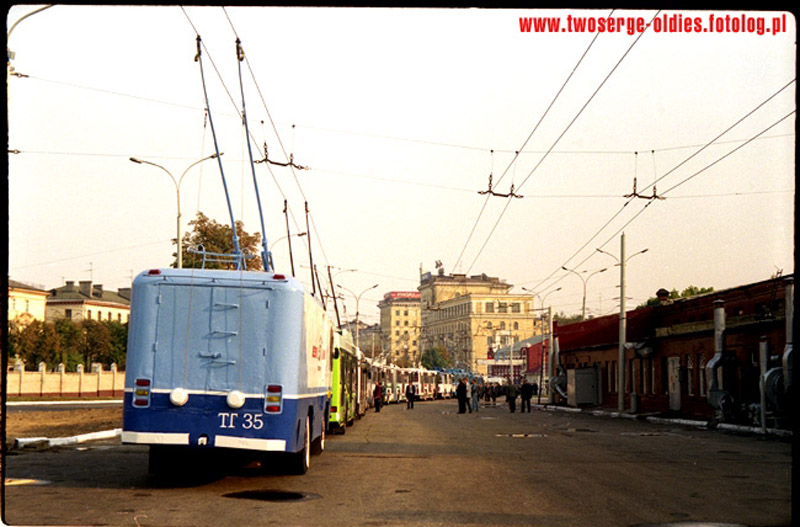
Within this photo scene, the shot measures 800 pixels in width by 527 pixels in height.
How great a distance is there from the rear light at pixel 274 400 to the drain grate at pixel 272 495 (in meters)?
1.07

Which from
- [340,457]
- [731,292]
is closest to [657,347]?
[731,292]

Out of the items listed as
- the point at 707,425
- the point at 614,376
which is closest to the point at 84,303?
the point at 614,376

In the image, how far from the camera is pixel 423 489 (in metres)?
14.4

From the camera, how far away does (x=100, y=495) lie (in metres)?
13.2

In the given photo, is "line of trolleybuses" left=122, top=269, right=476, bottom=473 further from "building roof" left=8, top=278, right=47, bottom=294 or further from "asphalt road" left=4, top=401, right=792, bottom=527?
"building roof" left=8, top=278, right=47, bottom=294

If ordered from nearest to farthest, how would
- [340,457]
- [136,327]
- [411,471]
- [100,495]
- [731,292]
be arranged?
[100,495], [136,327], [411,471], [340,457], [731,292]

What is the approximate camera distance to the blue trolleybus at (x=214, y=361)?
13.9 metres

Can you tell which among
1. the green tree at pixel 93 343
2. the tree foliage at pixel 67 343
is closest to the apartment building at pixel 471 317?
the tree foliage at pixel 67 343

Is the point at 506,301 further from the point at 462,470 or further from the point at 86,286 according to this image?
the point at 462,470

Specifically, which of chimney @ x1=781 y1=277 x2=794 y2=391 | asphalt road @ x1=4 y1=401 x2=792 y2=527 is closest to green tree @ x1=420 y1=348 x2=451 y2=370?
chimney @ x1=781 y1=277 x2=794 y2=391

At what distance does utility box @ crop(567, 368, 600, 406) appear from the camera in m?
67.8

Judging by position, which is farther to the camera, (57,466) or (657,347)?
(657,347)

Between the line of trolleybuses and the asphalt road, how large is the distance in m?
0.81

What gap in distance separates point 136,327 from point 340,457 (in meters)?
6.82
